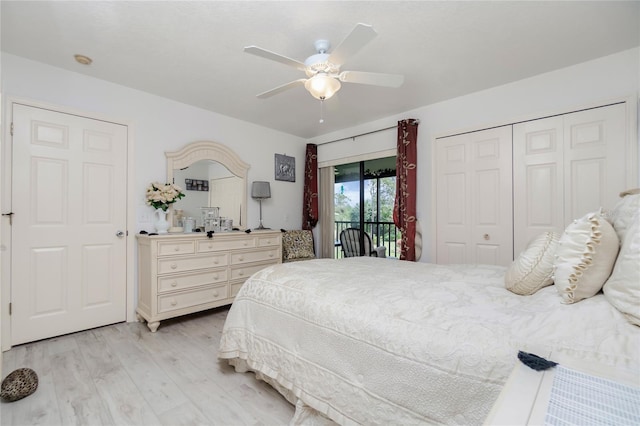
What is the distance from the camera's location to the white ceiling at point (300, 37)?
188 centimetres

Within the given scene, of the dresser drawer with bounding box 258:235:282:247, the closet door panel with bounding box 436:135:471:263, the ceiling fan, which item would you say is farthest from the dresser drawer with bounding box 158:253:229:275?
the closet door panel with bounding box 436:135:471:263

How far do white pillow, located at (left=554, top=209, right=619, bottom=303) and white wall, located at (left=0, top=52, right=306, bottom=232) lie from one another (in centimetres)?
359

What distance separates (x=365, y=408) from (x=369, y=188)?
12.2 feet

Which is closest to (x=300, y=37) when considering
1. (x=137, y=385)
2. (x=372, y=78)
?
(x=372, y=78)

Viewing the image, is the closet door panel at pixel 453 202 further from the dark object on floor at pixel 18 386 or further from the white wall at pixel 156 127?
the dark object on floor at pixel 18 386

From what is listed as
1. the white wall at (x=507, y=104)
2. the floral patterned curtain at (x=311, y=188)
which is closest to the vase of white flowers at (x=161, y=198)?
the floral patterned curtain at (x=311, y=188)

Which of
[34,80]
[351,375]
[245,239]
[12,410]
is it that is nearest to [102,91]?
[34,80]

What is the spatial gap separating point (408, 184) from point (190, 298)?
2857 millimetres

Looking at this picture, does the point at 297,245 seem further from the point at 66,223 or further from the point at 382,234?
the point at 66,223

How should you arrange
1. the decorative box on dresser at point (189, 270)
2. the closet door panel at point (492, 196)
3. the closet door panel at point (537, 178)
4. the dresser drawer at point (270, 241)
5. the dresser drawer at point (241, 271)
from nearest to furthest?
the closet door panel at point (537, 178) → the decorative box on dresser at point (189, 270) → the closet door panel at point (492, 196) → the dresser drawer at point (241, 271) → the dresser drawer at point (270, 241)

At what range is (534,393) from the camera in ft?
1.88

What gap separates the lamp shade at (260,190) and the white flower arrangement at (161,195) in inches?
44.5

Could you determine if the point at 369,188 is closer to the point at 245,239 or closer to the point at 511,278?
the point at 245,239

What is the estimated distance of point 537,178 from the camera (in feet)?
9.16
